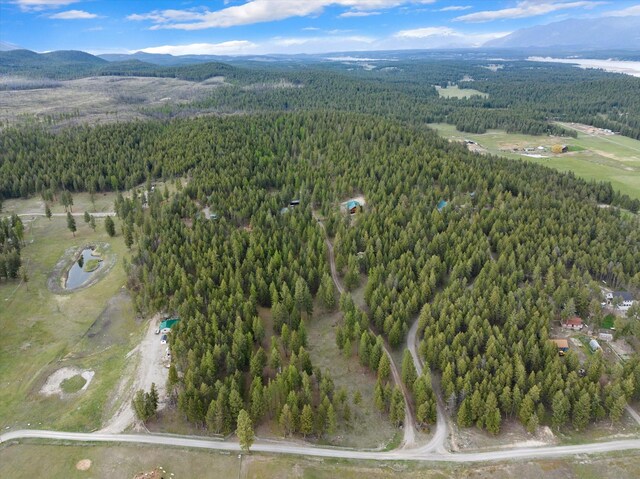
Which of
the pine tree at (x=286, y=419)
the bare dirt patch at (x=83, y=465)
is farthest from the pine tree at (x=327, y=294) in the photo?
the bare dirt patch at (x=83, y=465)

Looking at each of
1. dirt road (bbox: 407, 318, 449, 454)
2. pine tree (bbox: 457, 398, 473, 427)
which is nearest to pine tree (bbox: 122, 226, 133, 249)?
dirt road (bbox: 407, 318, 449, 454)

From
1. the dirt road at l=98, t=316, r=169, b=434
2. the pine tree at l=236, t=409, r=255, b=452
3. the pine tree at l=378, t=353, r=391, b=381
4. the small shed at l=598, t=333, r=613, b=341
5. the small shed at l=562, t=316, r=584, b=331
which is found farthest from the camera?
the small shed at l=562, t=316, r=584, b=331

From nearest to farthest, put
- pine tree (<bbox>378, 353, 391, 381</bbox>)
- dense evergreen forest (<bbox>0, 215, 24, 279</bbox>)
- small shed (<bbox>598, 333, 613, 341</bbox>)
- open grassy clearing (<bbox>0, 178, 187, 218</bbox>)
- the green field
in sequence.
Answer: pine tree (<bbox>378, 353, 391, 381</bbox>), small shed (<bbox>598, 333, 613, 341</bbox>), dense evergreen forest (<bbox>0, 215, 24, 279</bbox>), open grassy clearing (<bbox>0, 178, 187, 218</bbox>), the green field

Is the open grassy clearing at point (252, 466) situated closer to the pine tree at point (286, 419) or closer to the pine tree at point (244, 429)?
the pine tree at point (244, 429)

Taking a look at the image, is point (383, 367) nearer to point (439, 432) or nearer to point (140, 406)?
Answer: point (439, 432)

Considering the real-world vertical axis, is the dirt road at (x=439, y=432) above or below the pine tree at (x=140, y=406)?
below

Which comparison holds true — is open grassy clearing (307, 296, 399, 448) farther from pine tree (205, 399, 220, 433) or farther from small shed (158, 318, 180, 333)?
small shed (158, 318, 180, 333)

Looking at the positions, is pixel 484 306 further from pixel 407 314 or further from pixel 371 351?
pixel 371 351
